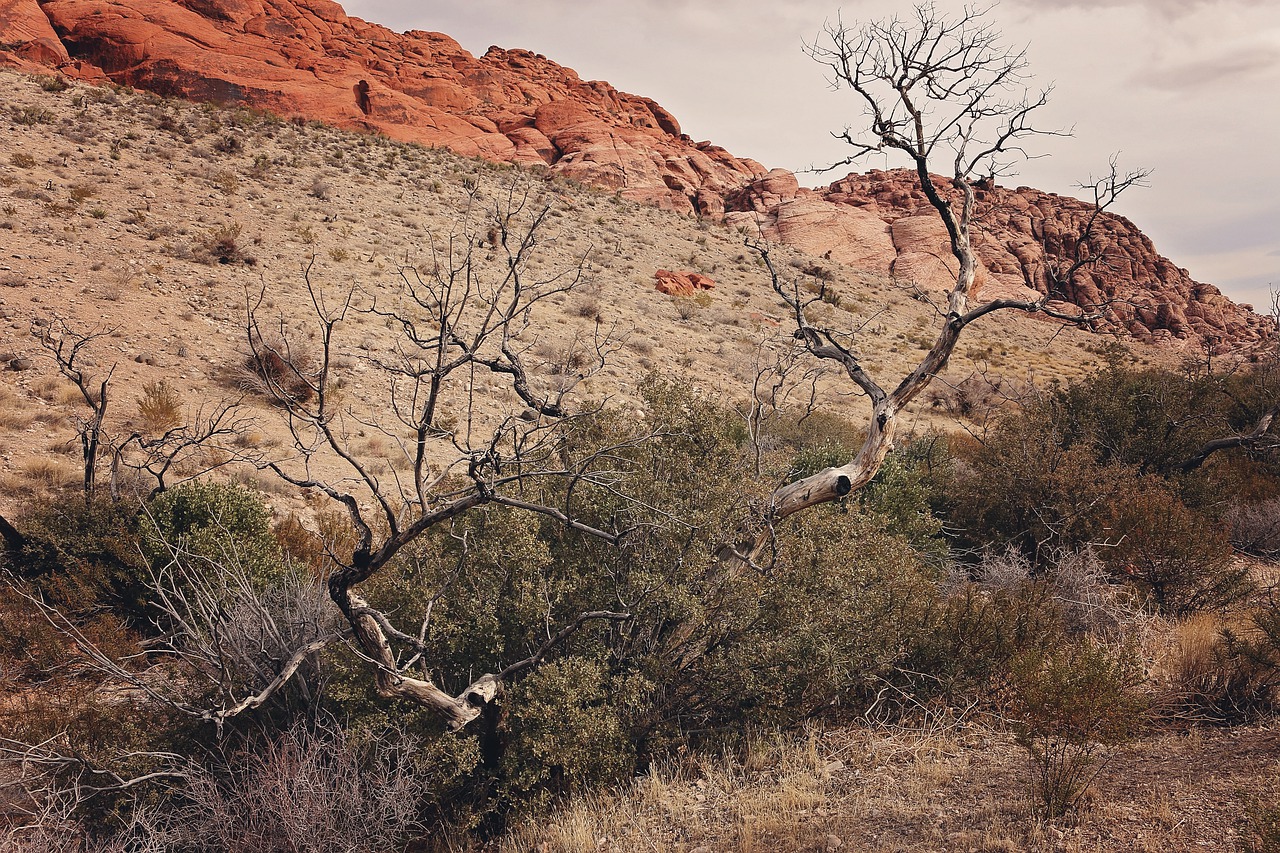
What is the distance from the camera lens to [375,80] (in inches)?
1876

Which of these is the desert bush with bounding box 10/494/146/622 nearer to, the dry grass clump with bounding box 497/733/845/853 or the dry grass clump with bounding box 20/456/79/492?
the dry grass clump with bounding box 20/456/79/492

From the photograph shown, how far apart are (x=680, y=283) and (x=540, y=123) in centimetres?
3471

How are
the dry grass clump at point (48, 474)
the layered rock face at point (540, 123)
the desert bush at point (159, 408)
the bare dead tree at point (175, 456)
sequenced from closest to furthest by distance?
the bare dead tree at point (175, 456)
the dry grass clump at point (48, 474)
the desert bush at point (159, 408)
the layered rock face at point (540, 123)

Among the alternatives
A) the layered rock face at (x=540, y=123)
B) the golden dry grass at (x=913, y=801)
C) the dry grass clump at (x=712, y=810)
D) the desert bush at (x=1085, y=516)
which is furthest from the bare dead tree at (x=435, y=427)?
the layered rock face at (x=540, y=123)

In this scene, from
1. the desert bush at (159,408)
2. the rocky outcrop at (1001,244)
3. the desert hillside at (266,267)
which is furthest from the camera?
the rocky outcrop at (1001,244)

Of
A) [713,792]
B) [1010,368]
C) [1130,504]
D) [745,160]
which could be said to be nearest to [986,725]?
[713,792]

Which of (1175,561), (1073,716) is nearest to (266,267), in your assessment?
(1073,716)

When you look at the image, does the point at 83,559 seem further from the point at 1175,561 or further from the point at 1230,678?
the point at 1175,561

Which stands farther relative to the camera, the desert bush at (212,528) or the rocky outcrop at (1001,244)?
the rocky outcrop at (1001,244)

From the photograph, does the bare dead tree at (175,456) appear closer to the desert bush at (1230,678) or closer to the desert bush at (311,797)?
the desert bush at (311,797)

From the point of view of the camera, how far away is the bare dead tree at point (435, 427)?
4.03 metres

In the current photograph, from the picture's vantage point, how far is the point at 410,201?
2650 cm

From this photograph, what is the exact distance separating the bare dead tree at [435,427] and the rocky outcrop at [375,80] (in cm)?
1844

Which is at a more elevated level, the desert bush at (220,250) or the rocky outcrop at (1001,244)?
the rocky outcrop at (1001,244)
